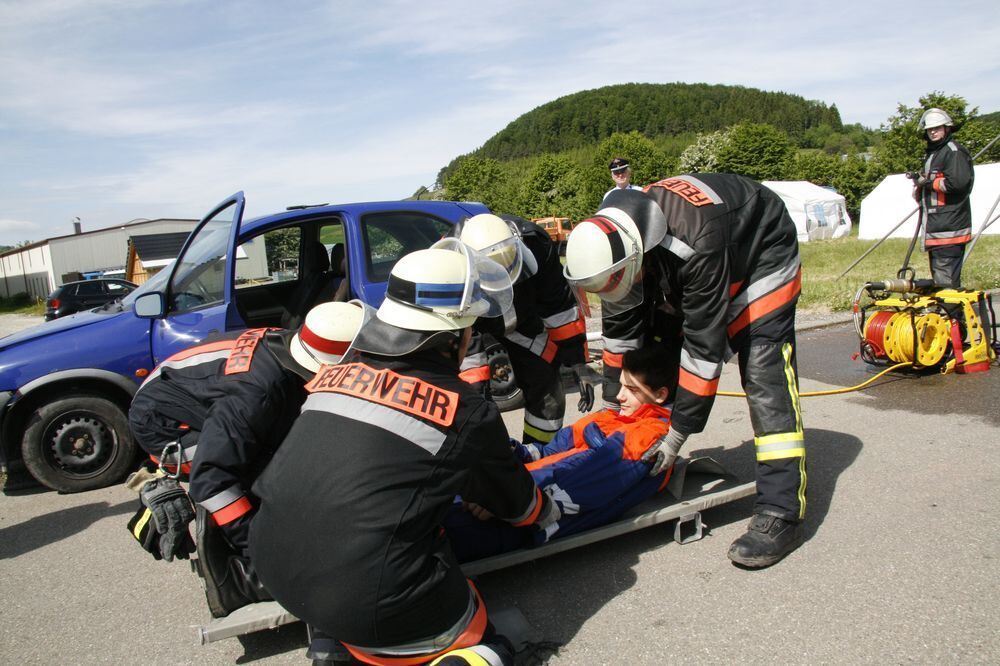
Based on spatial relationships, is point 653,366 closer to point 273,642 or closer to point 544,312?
point 544,312

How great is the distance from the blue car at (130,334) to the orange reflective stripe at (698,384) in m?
2.69

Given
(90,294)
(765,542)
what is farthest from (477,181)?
(765,542)

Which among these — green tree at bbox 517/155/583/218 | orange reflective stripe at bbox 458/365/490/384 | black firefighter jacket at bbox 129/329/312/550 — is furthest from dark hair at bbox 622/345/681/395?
green tree at bbox 517/155/583/218

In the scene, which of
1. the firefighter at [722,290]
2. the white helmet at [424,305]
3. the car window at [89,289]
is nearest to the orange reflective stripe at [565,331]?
the firefighter at [722,290]

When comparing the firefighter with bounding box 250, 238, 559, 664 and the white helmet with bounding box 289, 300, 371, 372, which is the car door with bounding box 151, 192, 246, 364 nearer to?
the white helmet with bounding box 289, 300, 371, 372

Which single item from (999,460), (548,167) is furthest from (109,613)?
(548,167)

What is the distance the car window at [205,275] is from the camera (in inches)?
190

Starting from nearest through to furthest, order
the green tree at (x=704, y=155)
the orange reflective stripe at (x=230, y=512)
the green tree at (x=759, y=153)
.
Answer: the orange reflective stripe at (x=230, y=512) → the green tree at (x=759, y=153) → the green tree at (x=704, y=155)

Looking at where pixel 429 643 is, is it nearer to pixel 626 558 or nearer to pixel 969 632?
pixel 626 558

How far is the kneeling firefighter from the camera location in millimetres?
2566

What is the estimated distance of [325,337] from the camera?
2.90 meters

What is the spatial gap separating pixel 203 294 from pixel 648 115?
119 m

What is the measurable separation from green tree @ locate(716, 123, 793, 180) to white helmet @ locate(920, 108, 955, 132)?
51.2 metres

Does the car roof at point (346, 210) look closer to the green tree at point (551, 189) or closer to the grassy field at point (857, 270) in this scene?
the grassy field at point (857, 270)
